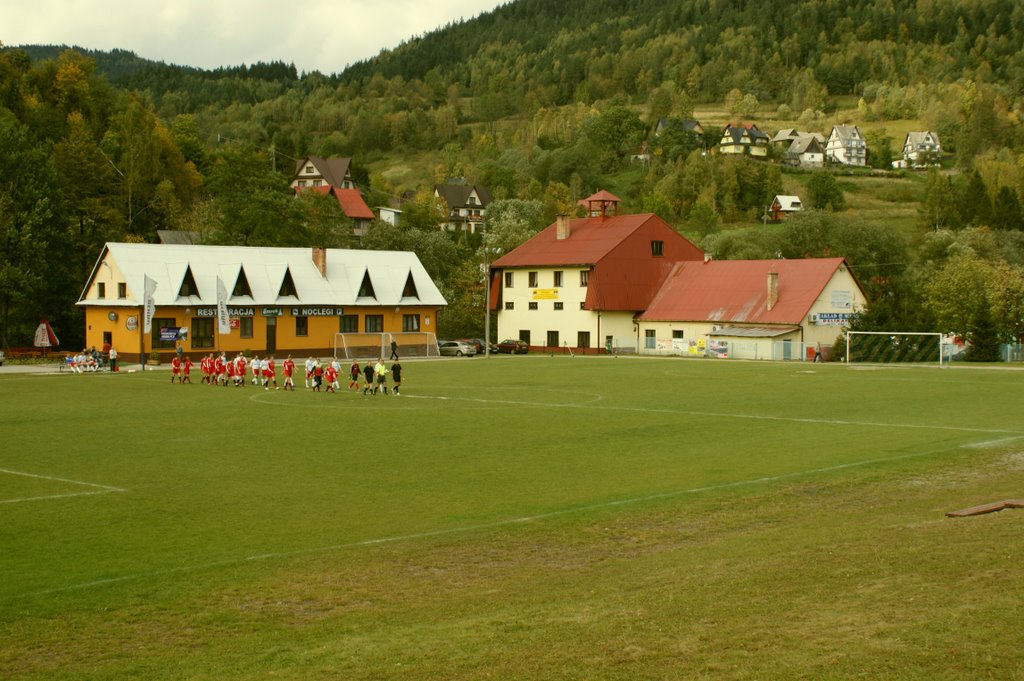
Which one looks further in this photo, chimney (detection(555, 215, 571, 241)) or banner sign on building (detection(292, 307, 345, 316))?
chimney (detection(555, 215, 571, 241))

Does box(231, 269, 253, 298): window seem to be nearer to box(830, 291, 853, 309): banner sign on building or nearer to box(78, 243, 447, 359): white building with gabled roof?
box(78, 243, 447, 359): white building with gabled roof

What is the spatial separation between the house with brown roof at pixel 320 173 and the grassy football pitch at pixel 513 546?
148 m

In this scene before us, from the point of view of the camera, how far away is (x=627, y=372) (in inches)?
2136

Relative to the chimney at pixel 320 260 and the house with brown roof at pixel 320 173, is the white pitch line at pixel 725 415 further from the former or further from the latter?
the house with brown roof at pixel 320 173

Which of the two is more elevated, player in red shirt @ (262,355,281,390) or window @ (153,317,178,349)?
window @ (153,317,178,349)

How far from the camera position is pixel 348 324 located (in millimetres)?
75188

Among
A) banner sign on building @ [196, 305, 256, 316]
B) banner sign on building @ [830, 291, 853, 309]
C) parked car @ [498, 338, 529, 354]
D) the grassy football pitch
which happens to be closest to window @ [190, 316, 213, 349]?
banner sign on building @ [196, 305, 256, 316]

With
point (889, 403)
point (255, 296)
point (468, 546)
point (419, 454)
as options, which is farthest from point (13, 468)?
point (255, 296)

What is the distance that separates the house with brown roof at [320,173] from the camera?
176m

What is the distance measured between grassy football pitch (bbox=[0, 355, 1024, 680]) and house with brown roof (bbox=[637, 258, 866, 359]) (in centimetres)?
3858

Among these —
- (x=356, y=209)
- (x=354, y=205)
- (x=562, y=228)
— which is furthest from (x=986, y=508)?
(x=354, y=205)

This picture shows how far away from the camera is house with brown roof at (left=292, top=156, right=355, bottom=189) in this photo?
176 m

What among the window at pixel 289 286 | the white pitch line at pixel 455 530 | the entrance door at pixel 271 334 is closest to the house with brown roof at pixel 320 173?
Answer: the window at pixel 289 286

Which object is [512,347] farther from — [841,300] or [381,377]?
[381,377]
